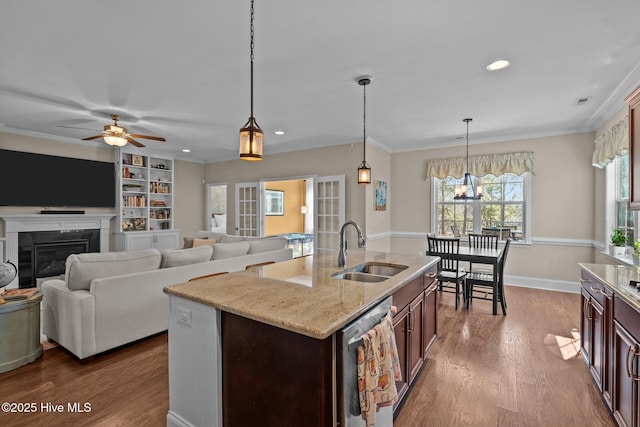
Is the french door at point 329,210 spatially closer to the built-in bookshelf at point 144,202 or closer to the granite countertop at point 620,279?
the built-in bookshelf at point 144,202

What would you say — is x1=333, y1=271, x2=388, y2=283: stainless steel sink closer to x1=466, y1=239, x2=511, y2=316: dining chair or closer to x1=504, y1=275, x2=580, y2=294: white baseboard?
x1=466, y1=239, x2=511, y2=316: dining chair

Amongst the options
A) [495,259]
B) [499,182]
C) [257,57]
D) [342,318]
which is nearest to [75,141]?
[257,57]

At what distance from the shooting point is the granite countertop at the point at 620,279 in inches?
64.6

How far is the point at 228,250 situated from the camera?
12.7 ft

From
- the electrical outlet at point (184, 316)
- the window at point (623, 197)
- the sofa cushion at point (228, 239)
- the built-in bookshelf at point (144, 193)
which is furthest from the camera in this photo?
the built-in bookshelf at point (144, 193)

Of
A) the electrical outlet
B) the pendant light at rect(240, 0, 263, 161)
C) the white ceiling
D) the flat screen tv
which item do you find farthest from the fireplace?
the pendant light at rect(240, 0, 263, 161)

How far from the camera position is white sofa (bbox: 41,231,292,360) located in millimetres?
2609

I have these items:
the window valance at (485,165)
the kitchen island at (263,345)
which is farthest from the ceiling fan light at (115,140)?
the window valance at (485,165)

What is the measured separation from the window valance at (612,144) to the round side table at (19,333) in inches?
231

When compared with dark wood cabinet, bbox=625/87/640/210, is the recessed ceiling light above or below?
above

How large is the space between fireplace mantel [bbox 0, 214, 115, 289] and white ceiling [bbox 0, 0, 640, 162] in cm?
155

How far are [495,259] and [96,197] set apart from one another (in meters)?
7.04

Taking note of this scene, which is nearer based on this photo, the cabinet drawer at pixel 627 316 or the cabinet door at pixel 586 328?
the cabinet drawer at pixel 627 316

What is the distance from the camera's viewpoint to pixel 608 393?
1.98 metres
